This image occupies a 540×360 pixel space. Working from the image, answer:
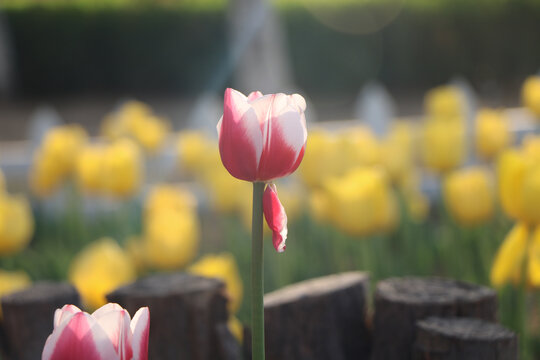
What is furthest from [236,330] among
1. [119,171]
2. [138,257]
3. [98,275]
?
[119,171]

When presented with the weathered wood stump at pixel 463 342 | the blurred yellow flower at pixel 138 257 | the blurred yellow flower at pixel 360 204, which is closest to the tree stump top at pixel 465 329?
the weathered wood stump at pixel 463 342

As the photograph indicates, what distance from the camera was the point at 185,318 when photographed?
4.05 feet

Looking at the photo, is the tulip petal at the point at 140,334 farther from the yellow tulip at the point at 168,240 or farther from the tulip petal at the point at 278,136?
the yellow tulip at the point at 168,240

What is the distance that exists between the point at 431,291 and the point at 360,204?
0.88 metres

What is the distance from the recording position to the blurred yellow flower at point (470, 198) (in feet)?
7.86

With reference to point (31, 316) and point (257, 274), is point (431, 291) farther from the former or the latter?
point (31, 316)

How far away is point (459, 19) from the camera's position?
465 inches

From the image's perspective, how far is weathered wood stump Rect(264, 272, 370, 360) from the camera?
1.21m

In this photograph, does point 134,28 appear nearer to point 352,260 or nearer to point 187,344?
point 352,260

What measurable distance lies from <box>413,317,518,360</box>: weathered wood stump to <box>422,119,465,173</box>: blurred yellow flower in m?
1.63

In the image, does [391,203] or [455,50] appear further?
[455,50]

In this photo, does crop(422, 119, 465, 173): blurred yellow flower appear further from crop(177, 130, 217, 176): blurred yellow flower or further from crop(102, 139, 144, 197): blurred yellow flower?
crop(102, 139, 144, 197): blurred yellow flower

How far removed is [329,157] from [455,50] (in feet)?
33.1


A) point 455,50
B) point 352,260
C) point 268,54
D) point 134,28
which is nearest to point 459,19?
point 455,50
